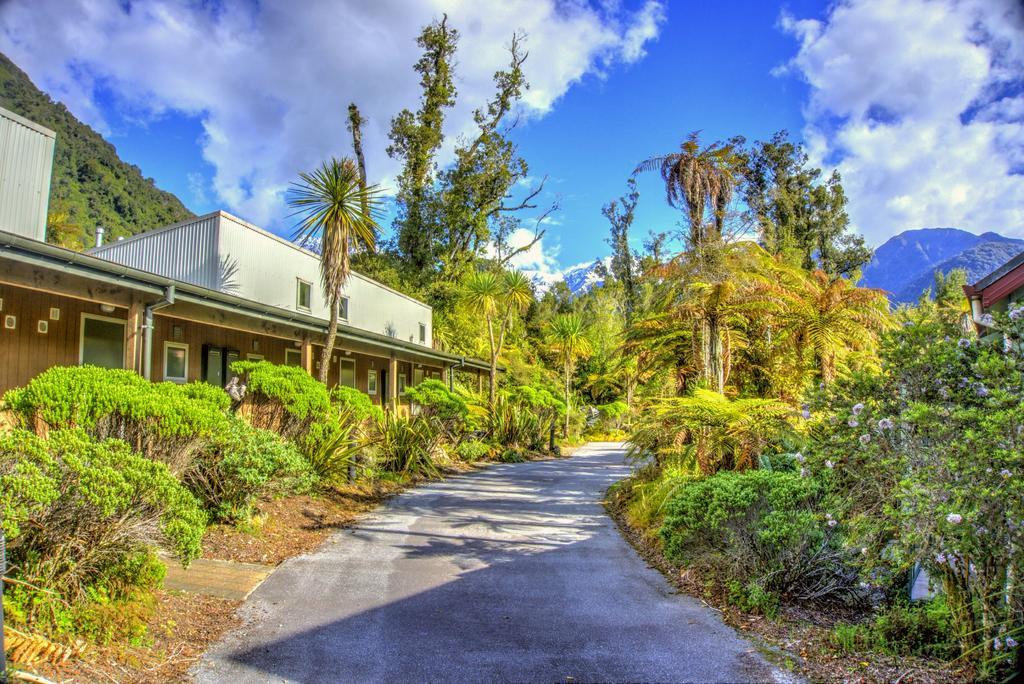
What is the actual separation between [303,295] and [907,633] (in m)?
16.4

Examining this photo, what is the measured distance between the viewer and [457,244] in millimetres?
33312

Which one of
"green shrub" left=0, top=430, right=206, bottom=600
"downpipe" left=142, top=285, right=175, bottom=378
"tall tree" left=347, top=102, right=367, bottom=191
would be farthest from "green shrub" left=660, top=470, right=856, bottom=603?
"tall tree" left=347, top=102, right=367, bottom=191

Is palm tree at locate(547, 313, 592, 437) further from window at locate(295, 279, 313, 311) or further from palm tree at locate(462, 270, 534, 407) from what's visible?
window at locate(295, 279, 313, 311)

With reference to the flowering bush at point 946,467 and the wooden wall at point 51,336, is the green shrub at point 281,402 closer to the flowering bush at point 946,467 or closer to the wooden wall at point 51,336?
the wooden wall at point 51,336

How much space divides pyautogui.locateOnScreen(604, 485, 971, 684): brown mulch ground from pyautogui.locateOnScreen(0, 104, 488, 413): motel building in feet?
27.0

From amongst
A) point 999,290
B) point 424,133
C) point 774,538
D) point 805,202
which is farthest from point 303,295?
point 805,202

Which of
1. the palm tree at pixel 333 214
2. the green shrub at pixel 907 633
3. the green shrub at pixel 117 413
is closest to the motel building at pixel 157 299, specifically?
the palm tree at pixel 333 214

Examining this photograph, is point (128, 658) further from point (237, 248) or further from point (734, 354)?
point (237, 248)

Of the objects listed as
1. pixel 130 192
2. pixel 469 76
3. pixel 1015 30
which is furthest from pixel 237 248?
pixel 130 192

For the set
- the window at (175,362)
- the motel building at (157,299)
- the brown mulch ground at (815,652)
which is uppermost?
the motel building at (157,299)

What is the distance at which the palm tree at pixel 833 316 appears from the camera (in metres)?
8.79

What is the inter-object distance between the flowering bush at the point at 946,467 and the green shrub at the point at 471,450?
13036 millimetres

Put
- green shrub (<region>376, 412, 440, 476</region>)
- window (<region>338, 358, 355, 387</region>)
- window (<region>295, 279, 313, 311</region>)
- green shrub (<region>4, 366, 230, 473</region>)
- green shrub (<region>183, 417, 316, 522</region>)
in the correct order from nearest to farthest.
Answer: green shrub (<region>4, 366, 230, 473</region>), green shrub (<region>183, 417, 316, 522</region>), green shrub (<region>376, 412, 440, 476</region>), window (<region>295, 279, 313, 311</region>), window (<region>338, 358, 355, 387</region>)

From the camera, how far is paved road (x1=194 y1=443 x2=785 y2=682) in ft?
13.7
